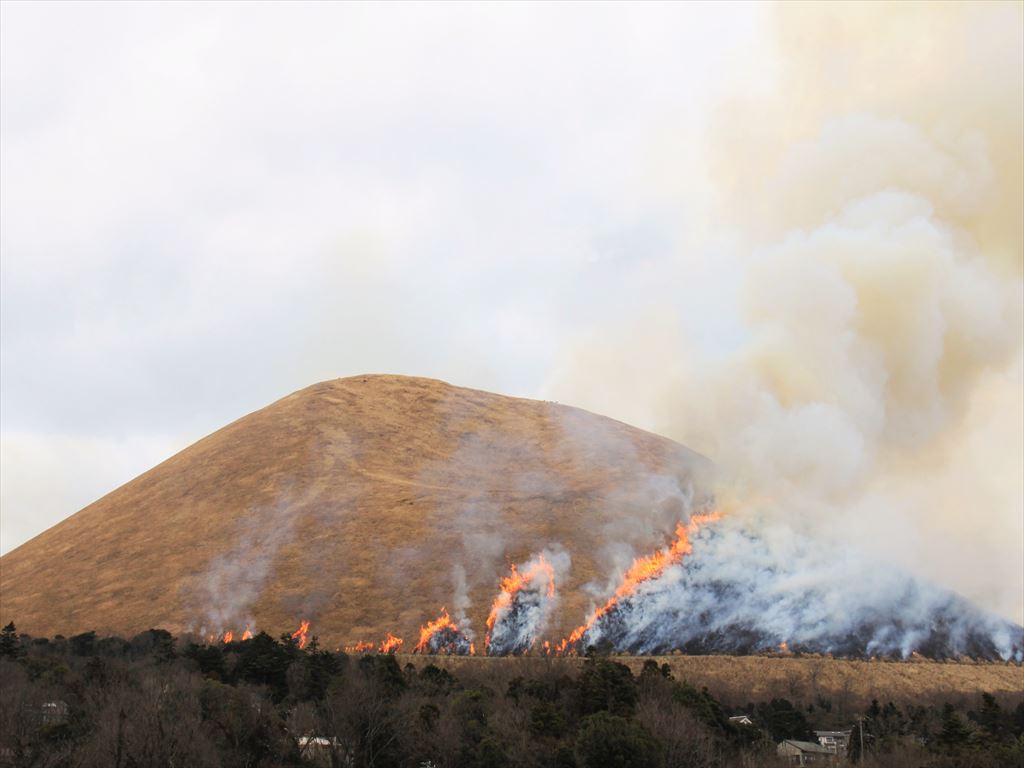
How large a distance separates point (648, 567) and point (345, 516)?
96.1 ft

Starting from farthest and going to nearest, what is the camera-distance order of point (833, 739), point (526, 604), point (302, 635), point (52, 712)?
point (526, 604) → point (302, 635) → point (833, 739) → point (52, 712)

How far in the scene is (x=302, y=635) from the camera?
2933 inches

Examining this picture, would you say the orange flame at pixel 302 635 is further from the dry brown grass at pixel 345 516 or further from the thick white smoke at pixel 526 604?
the thick white smoke at pixel 526 604

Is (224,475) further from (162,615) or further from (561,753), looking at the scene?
(561,753)

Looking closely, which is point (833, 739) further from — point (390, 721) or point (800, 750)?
point (390, 721)

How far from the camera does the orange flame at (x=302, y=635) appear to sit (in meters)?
73.1

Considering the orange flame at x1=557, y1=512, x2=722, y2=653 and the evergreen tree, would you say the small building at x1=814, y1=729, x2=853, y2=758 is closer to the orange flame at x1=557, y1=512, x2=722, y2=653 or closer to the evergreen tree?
the evergreen tree

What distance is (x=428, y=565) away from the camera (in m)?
82.4

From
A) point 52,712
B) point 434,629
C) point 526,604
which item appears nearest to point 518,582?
point 526,604

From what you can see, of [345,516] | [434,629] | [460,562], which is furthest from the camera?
[345,516]

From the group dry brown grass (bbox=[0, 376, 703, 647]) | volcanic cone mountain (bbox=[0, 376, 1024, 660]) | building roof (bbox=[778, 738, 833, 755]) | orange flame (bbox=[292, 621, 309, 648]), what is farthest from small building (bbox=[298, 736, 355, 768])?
orange flame (bbox=[292, 621, 309, 648])

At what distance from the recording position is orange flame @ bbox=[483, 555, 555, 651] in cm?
7601

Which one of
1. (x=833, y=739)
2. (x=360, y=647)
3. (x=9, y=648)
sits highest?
(x=360, y=647)

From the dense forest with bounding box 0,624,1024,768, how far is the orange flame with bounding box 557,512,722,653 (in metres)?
15.1
